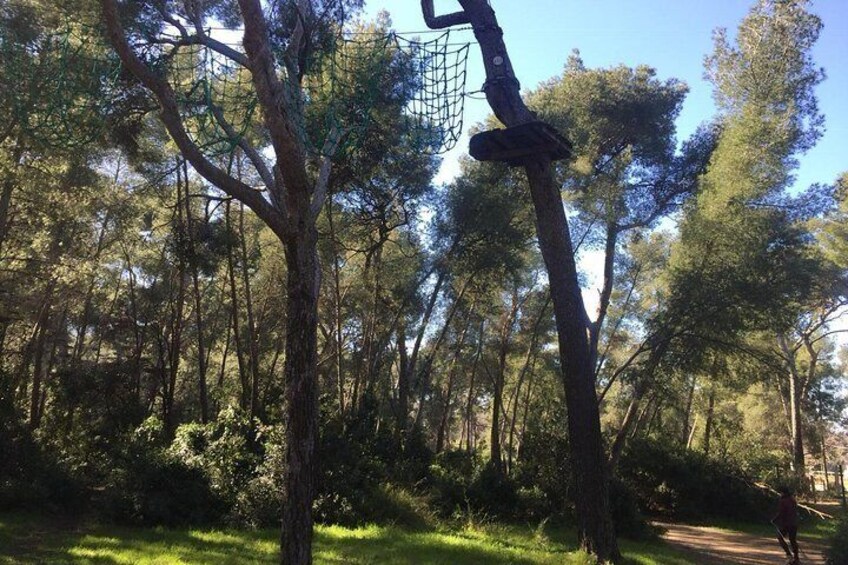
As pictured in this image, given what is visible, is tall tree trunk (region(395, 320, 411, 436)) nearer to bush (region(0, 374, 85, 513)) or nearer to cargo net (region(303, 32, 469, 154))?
bush (region(0, 374, 85, 513))

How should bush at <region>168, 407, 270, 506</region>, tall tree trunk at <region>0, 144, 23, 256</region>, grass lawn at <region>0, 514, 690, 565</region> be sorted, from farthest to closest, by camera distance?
tall tree trunk at <region>0, 144, 23, 256</region>, bush at <region>168, 407, 270, 506</region>, grass lawn at <region>0, 514, 690, 565</region>

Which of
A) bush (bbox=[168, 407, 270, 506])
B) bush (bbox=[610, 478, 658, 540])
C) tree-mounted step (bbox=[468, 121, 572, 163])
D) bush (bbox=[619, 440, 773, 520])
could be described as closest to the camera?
tree-mounted step (bbox=[468, 121, 572, 163])

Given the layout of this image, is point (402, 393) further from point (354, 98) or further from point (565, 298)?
point (354, 98)

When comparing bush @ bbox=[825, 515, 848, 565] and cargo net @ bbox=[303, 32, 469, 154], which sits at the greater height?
cargo net @ bbox=[303, 32, 469, 154]

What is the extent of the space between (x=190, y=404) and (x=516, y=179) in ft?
49.9

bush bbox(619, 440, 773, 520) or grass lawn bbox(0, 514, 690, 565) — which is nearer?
grass lawn bbox(0, 514, 690, 565)

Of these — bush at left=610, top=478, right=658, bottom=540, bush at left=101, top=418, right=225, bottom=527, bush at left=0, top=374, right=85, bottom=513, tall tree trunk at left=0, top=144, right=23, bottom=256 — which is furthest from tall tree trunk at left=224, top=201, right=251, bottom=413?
bush at left=610, top=478, right=658, bottom=540

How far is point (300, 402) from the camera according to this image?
13.9ft

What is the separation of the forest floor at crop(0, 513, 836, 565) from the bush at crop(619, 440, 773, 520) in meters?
7.85

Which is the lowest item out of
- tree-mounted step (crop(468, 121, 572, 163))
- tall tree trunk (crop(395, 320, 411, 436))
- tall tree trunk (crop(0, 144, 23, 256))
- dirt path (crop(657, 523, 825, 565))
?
dirt path (crop(657, 523, 825, 565))

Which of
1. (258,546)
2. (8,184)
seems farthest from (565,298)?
(8,184)

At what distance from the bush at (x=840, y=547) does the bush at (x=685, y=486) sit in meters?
8.72

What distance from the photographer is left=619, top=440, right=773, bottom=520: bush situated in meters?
17.7

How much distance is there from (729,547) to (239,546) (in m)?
11.1
